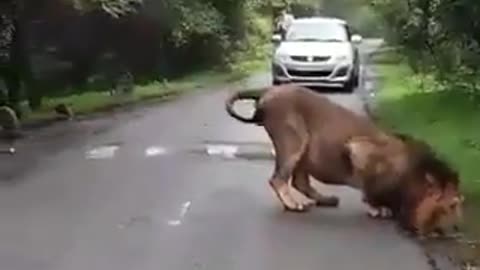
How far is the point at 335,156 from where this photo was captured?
12055mm

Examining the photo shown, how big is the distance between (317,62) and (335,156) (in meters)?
20.0

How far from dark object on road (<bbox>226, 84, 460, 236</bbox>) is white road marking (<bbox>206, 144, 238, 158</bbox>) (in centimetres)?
461

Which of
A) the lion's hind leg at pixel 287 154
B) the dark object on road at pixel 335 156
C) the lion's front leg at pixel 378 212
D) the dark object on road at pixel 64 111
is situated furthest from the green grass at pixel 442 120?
the dark object on road at pixel 64 111

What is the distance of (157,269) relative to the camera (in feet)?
31.2

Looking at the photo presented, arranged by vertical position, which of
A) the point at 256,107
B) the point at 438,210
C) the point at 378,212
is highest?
the point at 256,107

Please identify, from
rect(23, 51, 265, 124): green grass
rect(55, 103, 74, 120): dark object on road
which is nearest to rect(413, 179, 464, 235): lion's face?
rect(23, 51, 265, 124): green grass

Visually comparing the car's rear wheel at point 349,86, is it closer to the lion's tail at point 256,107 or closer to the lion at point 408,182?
the lion's tail at point 256,107

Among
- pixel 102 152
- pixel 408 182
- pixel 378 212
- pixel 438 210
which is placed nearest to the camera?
pixel 438 210

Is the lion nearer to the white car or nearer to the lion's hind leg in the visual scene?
the lion's hind leg

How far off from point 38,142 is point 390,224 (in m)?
9.48

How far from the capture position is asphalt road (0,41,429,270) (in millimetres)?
10016

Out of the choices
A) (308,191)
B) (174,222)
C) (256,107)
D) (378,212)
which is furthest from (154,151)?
(378,212)

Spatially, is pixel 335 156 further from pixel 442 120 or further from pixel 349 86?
pixel 349 86

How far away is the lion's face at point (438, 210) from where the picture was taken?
10.8m
